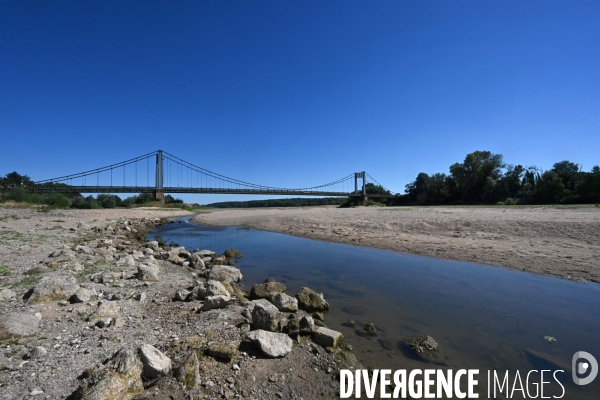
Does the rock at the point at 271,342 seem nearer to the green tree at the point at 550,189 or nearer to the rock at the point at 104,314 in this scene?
the rock at the point at 104,314

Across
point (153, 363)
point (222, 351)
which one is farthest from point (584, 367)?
point (153, 363)

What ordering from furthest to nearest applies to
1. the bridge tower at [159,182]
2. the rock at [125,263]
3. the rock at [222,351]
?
the bridge tower at [159,182]
the rock at [125,263]
the rock at [222,351]

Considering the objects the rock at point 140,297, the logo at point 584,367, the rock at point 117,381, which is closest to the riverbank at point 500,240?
the logo at point 584,367

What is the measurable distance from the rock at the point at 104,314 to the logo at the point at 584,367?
6.34 m

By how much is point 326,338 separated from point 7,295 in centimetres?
529

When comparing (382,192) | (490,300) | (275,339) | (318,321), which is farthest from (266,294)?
(382,192)

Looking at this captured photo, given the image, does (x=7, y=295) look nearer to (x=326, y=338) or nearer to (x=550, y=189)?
(x=326, y=338)

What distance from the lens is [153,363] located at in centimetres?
271

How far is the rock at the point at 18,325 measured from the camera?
10.6 feet

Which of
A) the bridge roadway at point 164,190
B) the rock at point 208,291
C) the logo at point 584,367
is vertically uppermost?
the bridge roadway at point 164,190

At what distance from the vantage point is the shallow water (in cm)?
380

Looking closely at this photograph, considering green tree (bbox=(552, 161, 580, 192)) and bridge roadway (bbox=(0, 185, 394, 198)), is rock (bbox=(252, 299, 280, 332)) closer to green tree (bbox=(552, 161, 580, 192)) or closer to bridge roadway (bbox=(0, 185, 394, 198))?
green tree (bbox=(552, 161, 580, 192))

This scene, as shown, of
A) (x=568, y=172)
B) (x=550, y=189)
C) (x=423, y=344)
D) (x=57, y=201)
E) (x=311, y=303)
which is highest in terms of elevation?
(x=568, y=172)

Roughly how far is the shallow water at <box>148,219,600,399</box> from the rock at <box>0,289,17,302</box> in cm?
436
